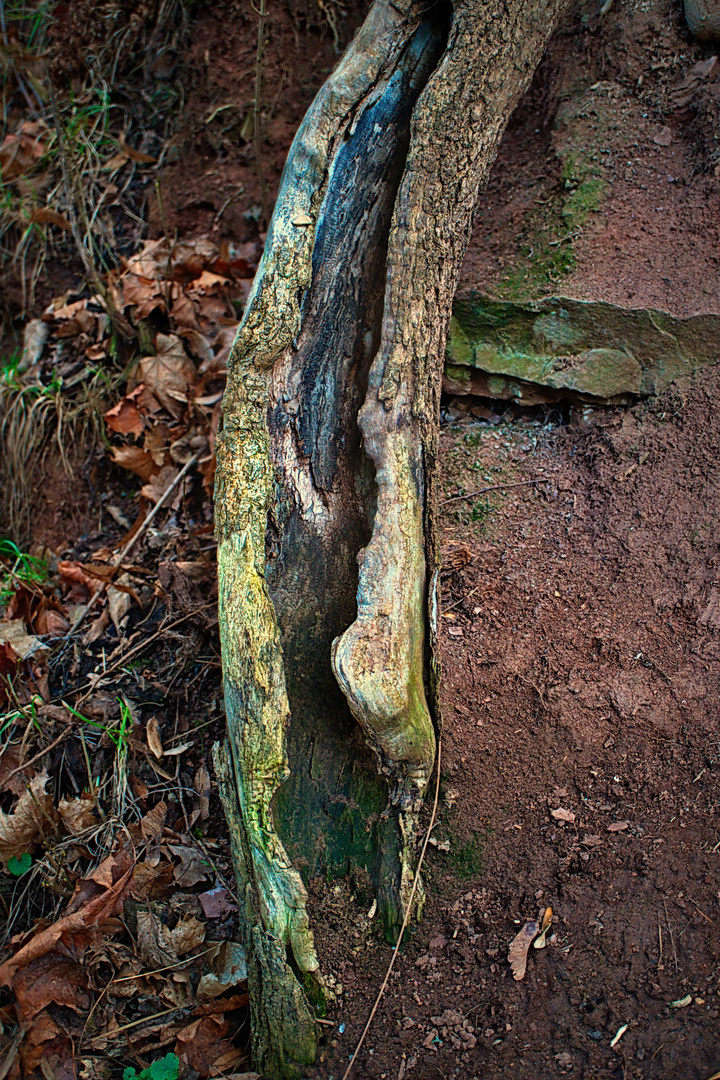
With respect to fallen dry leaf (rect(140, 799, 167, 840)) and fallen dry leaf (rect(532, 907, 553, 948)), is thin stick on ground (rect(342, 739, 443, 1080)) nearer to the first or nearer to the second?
fallen dry leaf (rect(532, 907, 553, 948))

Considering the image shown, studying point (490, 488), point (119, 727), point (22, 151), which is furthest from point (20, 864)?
point (22, 151)

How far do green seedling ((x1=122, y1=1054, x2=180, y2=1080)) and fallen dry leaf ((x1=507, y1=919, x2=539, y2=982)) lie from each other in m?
0.80

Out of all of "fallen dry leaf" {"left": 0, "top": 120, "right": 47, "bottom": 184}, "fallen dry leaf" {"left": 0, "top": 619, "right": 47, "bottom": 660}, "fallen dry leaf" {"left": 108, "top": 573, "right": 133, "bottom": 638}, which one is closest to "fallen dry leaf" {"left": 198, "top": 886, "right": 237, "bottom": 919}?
"fallen dry leaf" {"left": 108, "top": 573, "right": 133, "bottom": 638}

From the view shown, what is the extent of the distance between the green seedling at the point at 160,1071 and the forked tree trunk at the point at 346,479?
21cm

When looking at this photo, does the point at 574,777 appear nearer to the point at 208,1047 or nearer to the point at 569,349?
the point at 208,1047

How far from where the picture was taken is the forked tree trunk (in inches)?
60.0

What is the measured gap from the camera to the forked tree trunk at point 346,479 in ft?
5.00

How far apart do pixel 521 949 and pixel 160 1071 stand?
869mm

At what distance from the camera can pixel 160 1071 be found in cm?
160

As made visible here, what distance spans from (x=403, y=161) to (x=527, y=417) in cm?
89

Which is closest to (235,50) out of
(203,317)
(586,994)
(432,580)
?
(203,317)

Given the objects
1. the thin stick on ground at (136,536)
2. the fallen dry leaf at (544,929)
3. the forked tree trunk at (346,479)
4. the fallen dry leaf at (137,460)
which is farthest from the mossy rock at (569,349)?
the fallen dry leaf at (544,929)

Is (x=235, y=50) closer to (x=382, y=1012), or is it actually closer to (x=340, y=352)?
(x=340, y=352)

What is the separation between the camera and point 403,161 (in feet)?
6.79
